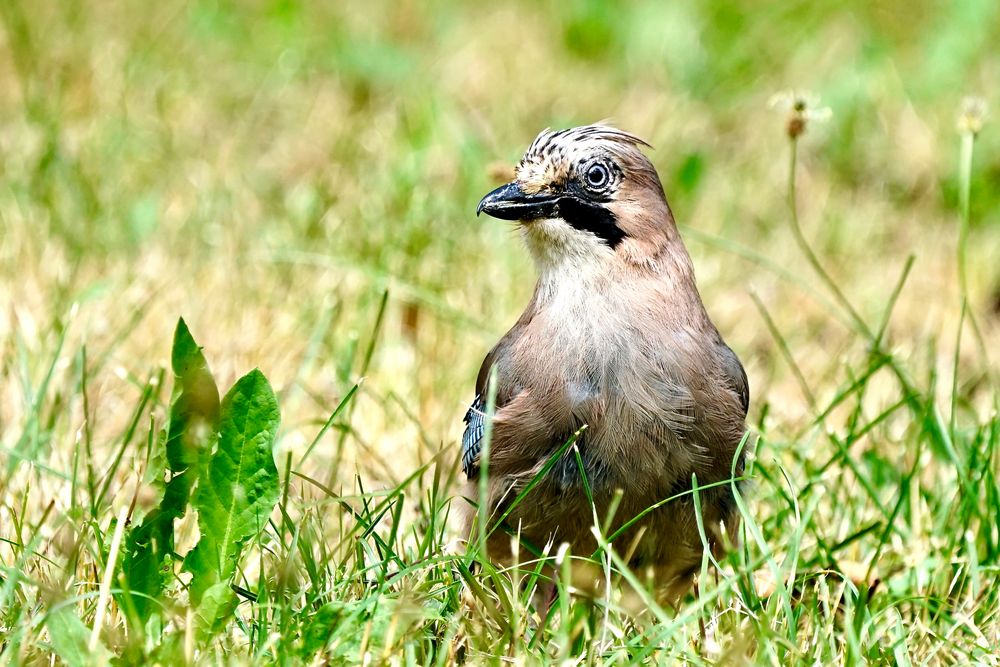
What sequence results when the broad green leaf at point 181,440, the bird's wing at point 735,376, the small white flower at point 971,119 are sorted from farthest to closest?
the small white flower at point 971,119 < the bird's wing at point 735,376 < the broad green leaf at point 181,440

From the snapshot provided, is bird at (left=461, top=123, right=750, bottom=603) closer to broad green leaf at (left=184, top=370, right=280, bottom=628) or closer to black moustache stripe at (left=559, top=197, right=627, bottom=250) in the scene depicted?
black moustache stripe at (left=559, top=197, right=627, bottom=250)

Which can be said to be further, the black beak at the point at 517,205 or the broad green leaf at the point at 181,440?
the black beak at the point at 517,205

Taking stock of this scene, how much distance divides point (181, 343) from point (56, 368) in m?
1.27

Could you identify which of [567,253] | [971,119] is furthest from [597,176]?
[971,119]

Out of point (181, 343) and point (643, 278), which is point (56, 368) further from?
point (643, 278)

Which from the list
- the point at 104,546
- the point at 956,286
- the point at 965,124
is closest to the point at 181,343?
the point at 104,546

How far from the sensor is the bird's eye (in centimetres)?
367

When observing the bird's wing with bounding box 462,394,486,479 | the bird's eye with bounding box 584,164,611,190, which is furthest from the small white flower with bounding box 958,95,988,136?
the bird's wing with bounding box 462,394,486,479

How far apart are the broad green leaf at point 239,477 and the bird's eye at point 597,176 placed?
3.66ft

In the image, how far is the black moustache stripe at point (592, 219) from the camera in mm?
3623

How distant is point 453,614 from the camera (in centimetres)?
299

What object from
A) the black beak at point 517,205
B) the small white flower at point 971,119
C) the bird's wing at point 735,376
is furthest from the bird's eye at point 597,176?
the small white flower at point 971,119

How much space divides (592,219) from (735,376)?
55 centimetres

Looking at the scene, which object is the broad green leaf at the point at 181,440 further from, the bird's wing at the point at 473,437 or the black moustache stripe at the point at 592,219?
the black moustache stripe at the point at 592,219
